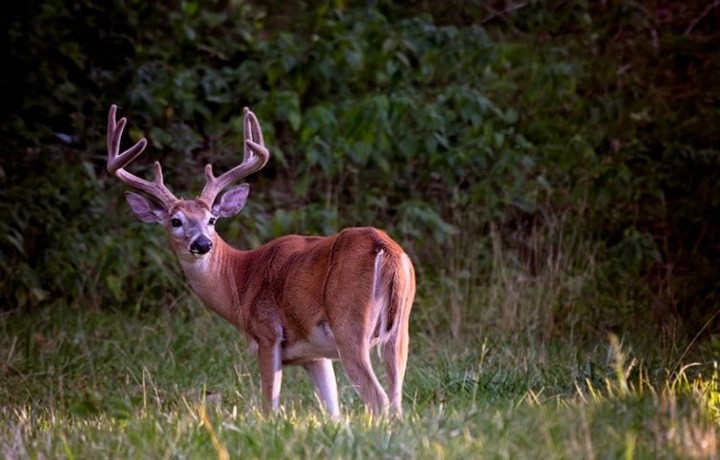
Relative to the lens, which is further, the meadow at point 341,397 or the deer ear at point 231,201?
the deer ear at point 231,201

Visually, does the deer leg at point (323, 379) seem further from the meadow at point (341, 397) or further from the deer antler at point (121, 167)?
the deer antler at point (121, 167)

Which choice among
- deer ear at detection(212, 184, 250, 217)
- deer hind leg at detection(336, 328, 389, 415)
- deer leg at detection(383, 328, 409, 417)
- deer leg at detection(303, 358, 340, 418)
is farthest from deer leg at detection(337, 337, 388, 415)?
deer ear at detection(212, 184, 250, 217)

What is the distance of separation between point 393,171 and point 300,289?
4485 mm

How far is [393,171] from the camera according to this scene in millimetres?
10500

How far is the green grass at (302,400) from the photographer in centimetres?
392

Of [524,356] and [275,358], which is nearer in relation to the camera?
[275,358]

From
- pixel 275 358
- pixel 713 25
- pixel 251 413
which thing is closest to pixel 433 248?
pixel 713 25

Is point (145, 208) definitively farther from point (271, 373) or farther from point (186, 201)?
point (271, 373)

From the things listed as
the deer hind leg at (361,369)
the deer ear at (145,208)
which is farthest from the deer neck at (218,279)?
the deer hind leg at (361,369)

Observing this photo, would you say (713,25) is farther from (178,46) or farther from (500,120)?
(178,46)

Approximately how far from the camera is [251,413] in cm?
486

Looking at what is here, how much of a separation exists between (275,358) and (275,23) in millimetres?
6044

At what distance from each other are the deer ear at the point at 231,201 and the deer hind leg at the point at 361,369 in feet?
5.78

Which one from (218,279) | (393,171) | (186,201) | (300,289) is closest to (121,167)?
(186,201)
